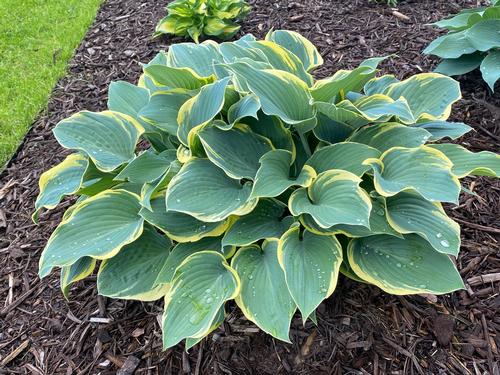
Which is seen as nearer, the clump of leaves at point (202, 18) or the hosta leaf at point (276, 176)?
the hosta leaf at point (276, 176)

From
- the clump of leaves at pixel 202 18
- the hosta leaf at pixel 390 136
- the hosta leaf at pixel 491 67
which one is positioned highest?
the hosta leaf at pixel 390 136

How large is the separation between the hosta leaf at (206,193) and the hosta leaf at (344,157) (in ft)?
1.05

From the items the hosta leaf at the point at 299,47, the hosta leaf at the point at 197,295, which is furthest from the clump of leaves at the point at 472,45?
the hosta leaf at the point at 197,295

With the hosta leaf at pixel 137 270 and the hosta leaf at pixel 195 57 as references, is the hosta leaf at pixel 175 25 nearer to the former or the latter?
the hosta leaf at pixel 195 57

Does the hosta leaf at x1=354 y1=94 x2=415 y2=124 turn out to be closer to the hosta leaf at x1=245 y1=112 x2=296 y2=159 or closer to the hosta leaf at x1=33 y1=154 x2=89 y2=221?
the hosta leaf at x1=245 y1=112 x2=296 y2=159

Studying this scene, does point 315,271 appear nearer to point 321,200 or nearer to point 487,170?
point 321,200

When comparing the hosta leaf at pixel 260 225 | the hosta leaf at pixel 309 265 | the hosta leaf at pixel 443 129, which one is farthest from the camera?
the hosta leaf at pixel 443 129

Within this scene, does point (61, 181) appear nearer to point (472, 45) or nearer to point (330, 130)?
point (330, 130)

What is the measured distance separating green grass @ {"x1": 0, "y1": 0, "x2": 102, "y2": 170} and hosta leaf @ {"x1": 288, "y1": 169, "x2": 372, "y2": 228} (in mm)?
2605

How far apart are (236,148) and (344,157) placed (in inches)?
17.6

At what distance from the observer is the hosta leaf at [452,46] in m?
3.25

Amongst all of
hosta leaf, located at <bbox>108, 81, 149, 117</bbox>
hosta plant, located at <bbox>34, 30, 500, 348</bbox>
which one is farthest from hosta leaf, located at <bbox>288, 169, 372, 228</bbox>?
hosta leaf, located at <bbox>108, 81, 149, 117</bbox>

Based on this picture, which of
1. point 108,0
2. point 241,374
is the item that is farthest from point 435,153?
point 108,0

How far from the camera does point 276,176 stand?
1957mm
